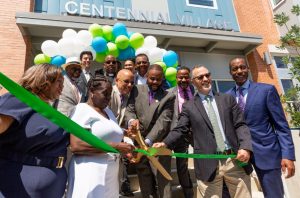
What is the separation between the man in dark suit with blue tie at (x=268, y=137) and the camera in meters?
2.57

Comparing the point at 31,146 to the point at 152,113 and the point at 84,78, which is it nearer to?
the point at 152,113

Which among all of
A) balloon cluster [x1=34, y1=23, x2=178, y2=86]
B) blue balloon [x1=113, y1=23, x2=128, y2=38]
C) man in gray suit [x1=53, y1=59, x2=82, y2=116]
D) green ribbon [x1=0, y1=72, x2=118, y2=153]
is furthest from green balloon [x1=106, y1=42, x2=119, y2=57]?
green ribbon [x1=0, y1=72, x2=118, y2=153]

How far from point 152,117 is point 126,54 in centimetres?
271

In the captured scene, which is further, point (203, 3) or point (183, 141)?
point (203, 3)

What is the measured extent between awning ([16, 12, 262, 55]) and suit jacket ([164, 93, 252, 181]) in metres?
5.00

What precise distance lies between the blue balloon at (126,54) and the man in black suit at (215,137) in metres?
2.98

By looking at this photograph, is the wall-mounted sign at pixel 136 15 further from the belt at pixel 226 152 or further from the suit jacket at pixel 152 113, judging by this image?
the belt at pixel 226 152

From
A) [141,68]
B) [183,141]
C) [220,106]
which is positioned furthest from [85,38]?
[220,106]

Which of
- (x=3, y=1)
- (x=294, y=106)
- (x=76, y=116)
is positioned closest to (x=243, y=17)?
(x=294, y=106)

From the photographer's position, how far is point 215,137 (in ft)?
8.63

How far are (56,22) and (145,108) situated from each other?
4.53 meters

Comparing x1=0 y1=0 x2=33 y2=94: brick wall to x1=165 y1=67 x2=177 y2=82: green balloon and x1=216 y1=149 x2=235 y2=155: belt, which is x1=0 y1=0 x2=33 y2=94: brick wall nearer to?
x1=165 y1=67 x2=177 y2=82: green balloon

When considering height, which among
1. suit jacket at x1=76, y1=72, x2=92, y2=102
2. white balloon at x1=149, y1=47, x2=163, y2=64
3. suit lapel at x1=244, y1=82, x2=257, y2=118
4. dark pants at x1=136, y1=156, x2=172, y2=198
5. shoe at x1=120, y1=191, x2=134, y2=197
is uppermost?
white balloon at x1=149, y1=47, x2=163, y2=64

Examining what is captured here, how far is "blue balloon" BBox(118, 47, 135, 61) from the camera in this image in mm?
5605
